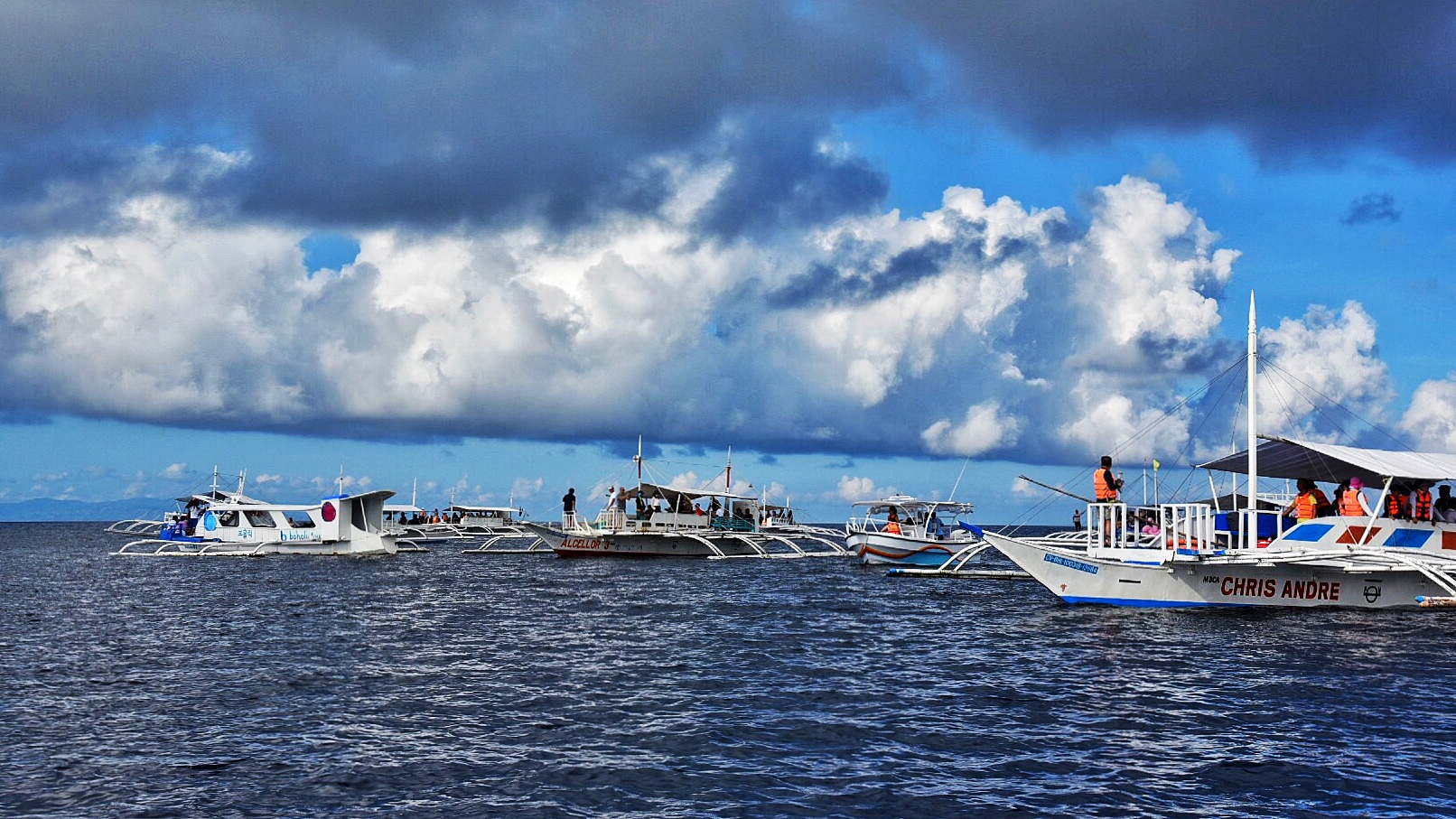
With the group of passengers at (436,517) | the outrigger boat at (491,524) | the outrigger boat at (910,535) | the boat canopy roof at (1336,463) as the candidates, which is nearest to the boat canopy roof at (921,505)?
the outrigger boat at (910,535)

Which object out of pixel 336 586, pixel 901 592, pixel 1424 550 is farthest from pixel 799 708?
pixel 336 586

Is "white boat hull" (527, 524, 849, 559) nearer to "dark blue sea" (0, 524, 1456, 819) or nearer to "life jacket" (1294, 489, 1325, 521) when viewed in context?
"dark blue sea" (0, 524, 1456, 819)

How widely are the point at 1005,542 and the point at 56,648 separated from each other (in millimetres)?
25583

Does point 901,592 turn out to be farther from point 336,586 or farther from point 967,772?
point 967,772

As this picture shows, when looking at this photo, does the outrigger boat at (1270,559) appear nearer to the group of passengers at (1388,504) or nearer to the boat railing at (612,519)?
the group of passengers at (1388,504)

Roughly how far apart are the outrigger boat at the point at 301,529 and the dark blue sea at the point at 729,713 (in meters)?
30.1

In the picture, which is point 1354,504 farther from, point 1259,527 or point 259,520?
point 259,520

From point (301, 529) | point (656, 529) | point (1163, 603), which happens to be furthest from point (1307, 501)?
point (301, 529)

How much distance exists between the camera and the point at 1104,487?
1260 inches

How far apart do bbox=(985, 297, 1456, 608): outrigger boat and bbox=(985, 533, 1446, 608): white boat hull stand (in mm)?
26

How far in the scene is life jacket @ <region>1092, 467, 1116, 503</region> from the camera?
32.0 meters

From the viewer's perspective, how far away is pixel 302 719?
18125 mm

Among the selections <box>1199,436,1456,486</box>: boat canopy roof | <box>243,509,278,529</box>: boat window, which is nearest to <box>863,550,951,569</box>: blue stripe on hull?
<box>1199,436,1456,486</box>: boat canopy roof

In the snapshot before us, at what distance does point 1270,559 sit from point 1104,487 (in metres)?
4.66
